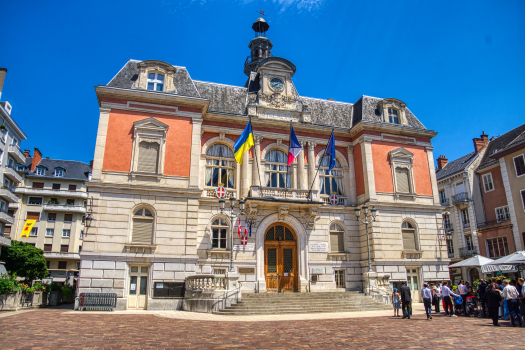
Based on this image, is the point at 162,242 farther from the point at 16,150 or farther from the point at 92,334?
the point at 16,150

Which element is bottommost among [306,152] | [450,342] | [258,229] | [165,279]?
[450,342]

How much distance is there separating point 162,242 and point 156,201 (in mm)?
2328

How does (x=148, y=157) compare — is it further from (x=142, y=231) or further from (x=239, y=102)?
(x=239, y=102)

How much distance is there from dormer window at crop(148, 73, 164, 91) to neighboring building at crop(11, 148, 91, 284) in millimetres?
33525

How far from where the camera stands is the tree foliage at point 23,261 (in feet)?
122

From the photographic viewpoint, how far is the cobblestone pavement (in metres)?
8.97

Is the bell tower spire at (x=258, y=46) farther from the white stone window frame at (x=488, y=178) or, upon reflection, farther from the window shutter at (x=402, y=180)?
the white stone window frame at (x=488, y=178)

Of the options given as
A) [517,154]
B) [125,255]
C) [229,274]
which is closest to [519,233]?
[517,154]

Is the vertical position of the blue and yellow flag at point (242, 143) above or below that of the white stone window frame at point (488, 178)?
below

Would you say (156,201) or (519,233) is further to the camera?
(519,233)

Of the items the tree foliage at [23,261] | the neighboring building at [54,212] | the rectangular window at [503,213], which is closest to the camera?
the rectangular window at [503,213]

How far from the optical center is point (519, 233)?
31.8 metres

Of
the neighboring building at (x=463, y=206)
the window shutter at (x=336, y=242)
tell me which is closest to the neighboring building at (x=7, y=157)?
the window shutter at (x=336, y=242)

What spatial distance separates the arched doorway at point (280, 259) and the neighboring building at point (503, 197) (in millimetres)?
20986
